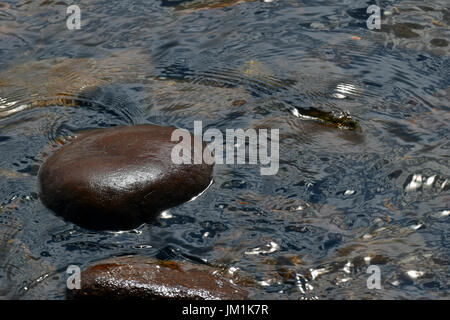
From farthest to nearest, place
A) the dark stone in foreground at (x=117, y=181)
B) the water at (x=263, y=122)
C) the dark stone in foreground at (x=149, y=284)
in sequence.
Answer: the dark stone in foreground at (x=117, y=181)
the water at (x=263, y=122)
the dark stone in foreground at (x=149, y=284)

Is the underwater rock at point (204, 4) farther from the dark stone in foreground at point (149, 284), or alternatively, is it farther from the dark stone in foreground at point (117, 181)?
the dark stone in foreground at point (149, 284)

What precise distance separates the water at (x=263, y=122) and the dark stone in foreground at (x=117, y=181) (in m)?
0.09

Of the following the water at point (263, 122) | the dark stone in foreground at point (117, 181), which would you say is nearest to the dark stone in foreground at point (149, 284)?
the water at point (263, 122)

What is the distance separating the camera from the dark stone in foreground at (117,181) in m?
4.33

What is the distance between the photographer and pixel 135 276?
386 cm

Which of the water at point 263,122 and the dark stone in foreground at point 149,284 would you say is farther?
the water at point 263,122

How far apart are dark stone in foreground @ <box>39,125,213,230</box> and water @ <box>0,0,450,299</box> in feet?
0.30

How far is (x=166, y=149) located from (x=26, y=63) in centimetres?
246

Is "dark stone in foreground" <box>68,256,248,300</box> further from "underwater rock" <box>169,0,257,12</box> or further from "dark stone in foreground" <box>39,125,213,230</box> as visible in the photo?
"underwater rock" <box>169,0,257,12</box>

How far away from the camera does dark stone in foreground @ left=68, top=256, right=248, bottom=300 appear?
12.4 ft

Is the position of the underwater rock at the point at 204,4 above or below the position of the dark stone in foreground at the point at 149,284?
above

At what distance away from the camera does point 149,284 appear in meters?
3.81
